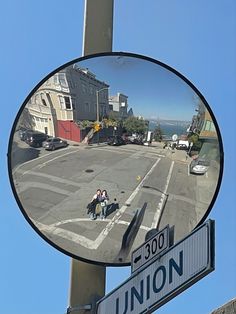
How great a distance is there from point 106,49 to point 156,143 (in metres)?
0.72

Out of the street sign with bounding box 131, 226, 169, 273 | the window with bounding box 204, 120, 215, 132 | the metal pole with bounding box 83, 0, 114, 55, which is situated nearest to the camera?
the street sign with bounding box 131, 226, 169, 273

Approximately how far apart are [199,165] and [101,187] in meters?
0.71

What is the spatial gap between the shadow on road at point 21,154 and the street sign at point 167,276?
147 cm

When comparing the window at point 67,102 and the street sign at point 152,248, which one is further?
the window at point 67,102

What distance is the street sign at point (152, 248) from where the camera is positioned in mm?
2178

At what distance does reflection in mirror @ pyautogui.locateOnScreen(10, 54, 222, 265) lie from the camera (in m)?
3.46

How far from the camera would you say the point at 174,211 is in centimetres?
350

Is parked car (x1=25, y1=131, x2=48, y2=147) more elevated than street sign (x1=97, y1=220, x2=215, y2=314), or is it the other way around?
parked car (x1=25, y1=131, x2=48, y2=147)

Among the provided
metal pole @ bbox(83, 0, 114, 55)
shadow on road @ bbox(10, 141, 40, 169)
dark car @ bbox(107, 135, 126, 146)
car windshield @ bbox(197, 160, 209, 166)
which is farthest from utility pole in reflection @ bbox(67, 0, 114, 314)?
car windshield @ bbox(197, 160, 209, 166)

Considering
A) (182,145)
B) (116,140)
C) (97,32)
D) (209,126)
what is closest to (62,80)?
(97,32)

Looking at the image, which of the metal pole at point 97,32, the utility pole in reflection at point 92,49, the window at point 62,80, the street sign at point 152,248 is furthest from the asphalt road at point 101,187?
the street sign at point 152,248

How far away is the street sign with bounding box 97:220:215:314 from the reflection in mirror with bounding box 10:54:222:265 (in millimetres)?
1196

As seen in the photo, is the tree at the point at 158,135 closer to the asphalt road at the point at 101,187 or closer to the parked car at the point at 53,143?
the asphalt road at the point at 101,187

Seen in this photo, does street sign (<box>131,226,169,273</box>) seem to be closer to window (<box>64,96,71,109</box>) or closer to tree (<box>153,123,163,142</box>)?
tree (<box>153,123,163,142</box>)
